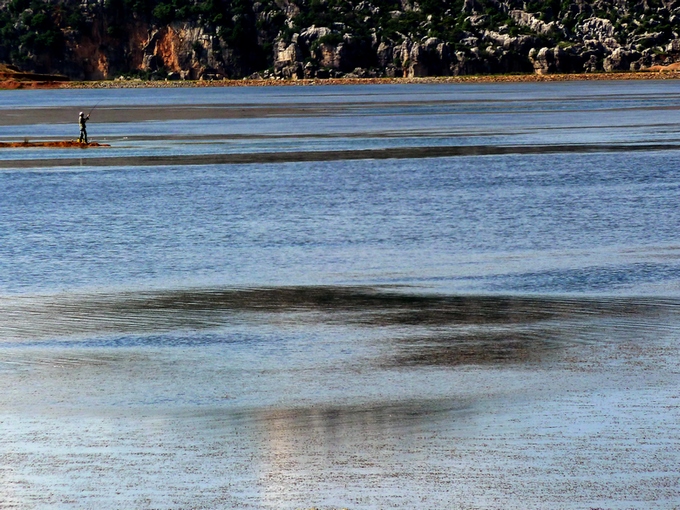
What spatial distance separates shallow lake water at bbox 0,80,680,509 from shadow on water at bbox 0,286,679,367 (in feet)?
0.19

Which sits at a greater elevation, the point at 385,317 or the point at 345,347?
the point at 345,347

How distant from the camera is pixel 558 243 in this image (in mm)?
22734

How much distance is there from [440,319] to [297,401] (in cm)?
421

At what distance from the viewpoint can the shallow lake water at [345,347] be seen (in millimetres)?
9688

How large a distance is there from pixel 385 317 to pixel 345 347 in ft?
5.89

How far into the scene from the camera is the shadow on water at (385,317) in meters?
14.3

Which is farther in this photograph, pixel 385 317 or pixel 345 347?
pixel 385 317

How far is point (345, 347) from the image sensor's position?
14.4 meters

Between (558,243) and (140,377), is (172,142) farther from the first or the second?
(140,377)

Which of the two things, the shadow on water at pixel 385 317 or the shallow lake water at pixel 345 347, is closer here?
the shallow lake water at pixel 345 347

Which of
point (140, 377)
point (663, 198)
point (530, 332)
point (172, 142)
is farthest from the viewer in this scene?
point (172, 142)

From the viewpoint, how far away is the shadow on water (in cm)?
1434

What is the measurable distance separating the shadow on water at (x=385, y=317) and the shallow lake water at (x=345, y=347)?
59 mm

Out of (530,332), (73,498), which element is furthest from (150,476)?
(530,332)
